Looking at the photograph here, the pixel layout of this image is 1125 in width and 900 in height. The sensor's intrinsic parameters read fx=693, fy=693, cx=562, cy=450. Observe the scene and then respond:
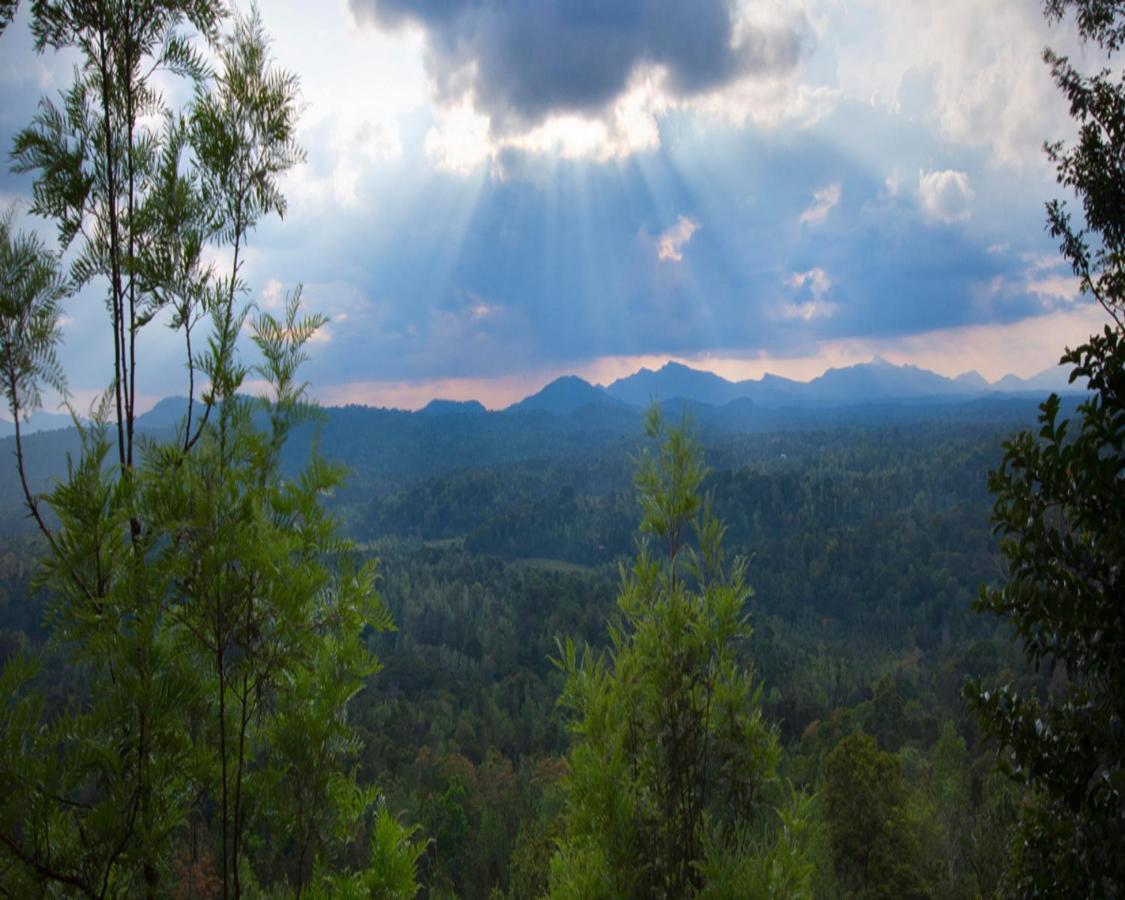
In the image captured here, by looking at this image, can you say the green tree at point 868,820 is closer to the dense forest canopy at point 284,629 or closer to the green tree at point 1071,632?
the dense forest canopy at point 284,629

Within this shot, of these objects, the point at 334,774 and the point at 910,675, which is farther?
the point at 910,675

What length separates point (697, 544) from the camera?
325 centimetres

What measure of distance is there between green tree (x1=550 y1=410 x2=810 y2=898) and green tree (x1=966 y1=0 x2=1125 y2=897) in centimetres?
82

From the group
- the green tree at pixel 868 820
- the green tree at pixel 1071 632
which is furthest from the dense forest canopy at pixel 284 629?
the green tree at pixel 868 820

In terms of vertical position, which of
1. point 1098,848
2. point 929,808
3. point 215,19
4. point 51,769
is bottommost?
point 929,808

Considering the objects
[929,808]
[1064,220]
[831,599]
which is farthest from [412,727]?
[831,599]

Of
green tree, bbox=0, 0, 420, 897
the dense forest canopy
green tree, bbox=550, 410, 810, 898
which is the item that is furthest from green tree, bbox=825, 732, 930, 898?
green tree, bbox=0, 0, 420, 897

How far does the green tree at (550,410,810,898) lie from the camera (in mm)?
Result: 2686

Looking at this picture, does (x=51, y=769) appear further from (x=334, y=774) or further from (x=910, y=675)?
(x=910, y=675)

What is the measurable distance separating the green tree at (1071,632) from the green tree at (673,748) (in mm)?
819

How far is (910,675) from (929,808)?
4065 centimetres

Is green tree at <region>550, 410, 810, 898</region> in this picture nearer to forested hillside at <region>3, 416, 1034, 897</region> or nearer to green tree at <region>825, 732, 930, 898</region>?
forested hillside at <region>3, 416, 1034, 897</region>

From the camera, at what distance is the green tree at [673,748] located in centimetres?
269

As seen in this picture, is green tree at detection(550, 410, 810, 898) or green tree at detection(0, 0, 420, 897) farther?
green tree at detection(550, 410, 810, 898)
